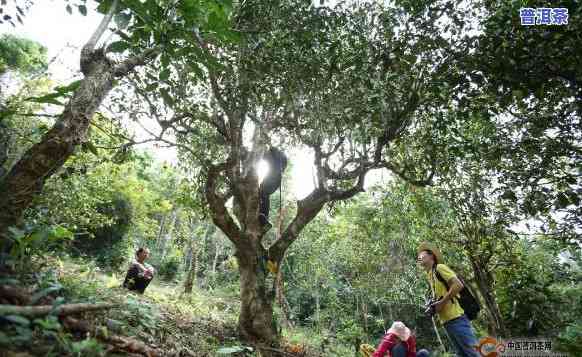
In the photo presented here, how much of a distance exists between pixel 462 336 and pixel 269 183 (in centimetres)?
478

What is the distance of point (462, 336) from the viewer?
443 cm

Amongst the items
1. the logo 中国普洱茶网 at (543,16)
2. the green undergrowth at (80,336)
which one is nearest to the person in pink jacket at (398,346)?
the green undergrowth at (80,336)

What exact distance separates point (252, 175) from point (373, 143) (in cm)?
282

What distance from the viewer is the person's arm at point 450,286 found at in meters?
4.46

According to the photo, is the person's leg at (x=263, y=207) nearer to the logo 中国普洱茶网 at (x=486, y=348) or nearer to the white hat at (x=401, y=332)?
the white hat at (x=401, y=332)

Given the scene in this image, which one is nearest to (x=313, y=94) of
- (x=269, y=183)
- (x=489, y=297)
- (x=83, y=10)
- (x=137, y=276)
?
(x=269, y=183)

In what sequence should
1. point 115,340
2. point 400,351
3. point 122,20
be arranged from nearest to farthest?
point 122,20 → point 115,340 → point 400,351

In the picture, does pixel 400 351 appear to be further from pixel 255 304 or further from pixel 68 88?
pixel 68 88

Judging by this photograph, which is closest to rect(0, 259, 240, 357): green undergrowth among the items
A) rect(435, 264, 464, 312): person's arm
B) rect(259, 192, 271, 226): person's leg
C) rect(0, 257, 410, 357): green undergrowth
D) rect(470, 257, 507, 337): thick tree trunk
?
rect(0, 257, 410, 357): green undergrowth

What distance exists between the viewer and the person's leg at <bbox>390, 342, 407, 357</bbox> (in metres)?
5.10

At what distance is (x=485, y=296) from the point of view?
10258 mm

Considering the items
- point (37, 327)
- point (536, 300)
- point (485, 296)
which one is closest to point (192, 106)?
point (37, 327)

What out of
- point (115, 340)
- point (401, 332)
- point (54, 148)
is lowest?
point (115, 340)

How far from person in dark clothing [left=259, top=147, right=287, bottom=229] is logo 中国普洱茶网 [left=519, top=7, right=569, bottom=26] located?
5182mm
